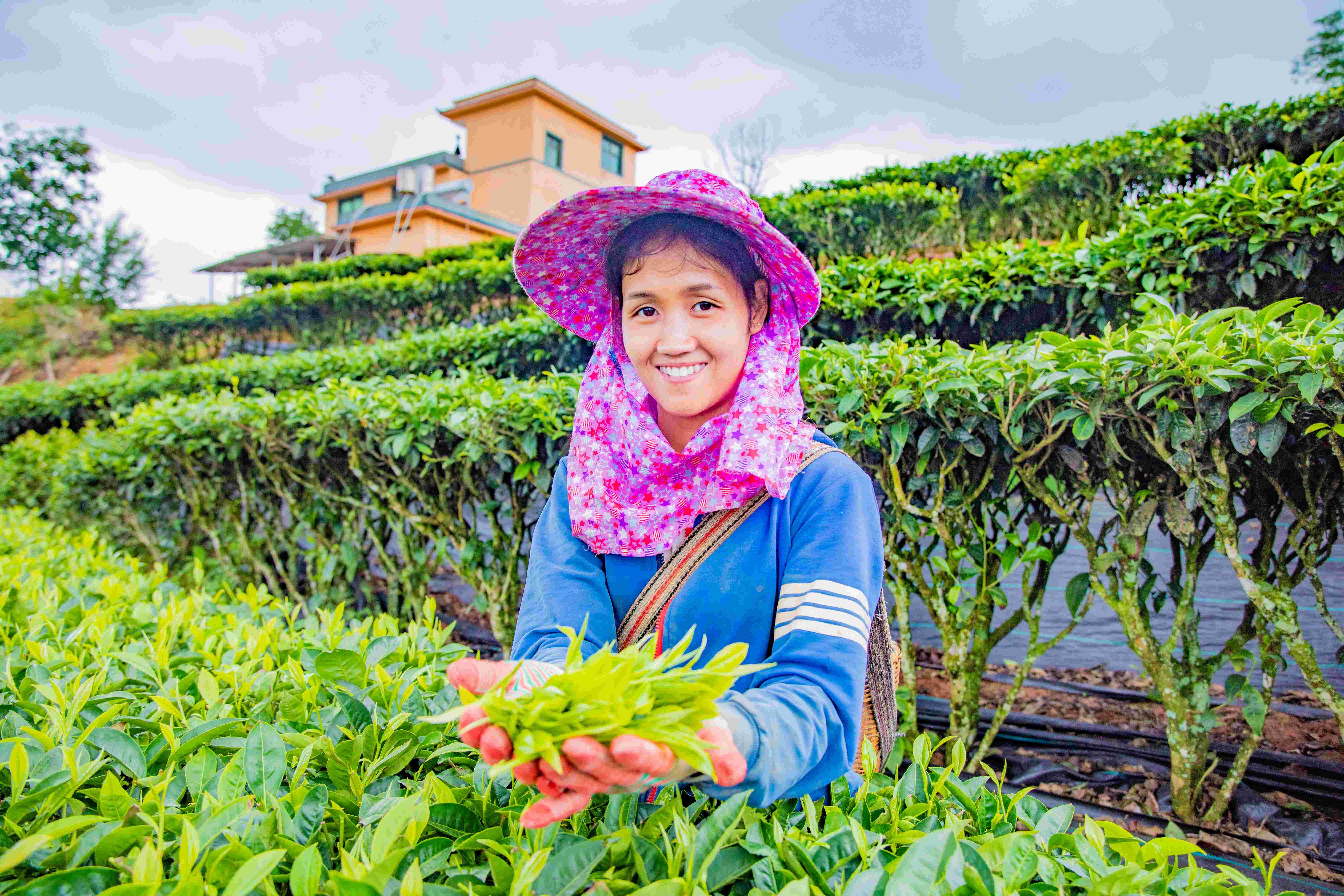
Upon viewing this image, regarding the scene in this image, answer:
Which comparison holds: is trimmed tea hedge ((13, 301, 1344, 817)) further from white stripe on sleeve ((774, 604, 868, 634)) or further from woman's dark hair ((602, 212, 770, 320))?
white stripe on sleeve ((774, 604, 868, 634))

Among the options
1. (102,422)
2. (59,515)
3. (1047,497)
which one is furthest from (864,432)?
(102,422)

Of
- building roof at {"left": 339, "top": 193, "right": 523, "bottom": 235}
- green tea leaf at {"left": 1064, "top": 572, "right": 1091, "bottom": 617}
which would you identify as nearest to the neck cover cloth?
green tea leaf at {"left": 1064, "top": 572, "right": 1091, "bottom": 617}

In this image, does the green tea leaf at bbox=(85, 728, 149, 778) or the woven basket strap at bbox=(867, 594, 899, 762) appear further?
the woven basket strap at bbox=(867, 594, 899, 762)

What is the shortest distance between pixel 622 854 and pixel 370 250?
27.8m

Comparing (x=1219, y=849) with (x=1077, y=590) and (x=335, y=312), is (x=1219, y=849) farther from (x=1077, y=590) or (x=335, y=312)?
(x=335, y=312)

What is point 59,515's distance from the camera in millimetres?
5371

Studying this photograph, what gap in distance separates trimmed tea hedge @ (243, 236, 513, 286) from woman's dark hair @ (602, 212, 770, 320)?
8.97 m

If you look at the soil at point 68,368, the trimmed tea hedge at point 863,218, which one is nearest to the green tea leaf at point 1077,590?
the trimmed tea hedge at point 863,218

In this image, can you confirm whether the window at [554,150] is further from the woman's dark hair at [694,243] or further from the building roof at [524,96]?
the woman's dark hair at [694,243]

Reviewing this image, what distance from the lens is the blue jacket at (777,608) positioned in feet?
3.52

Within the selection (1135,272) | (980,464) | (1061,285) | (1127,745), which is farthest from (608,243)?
(1061,285)

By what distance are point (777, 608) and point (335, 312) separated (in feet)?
33.7

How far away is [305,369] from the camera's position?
7.23m

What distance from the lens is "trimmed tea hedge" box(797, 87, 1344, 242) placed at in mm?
6930
